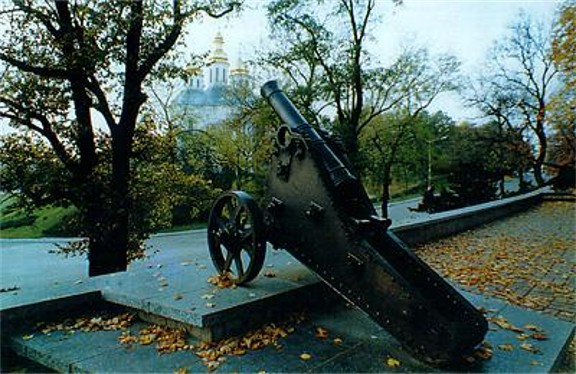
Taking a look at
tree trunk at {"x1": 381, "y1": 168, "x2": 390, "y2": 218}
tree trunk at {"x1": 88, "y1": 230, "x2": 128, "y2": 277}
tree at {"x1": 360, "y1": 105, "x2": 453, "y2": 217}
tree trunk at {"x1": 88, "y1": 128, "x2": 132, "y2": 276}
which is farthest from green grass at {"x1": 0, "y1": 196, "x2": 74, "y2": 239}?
tree at {"x1": 360, "y1": 105, "x2": 453, "y2": 217}

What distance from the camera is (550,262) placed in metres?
7.25

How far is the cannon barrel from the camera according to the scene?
11.3 feet

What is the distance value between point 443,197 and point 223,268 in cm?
1825

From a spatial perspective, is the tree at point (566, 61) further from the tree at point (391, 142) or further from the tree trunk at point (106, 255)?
the tree trunk at point (106, 255)

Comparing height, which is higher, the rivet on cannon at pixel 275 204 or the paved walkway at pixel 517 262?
the rivet on cannon at pixel 275 204

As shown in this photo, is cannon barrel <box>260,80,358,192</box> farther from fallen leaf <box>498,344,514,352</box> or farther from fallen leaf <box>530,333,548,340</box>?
fallen leaf <box>530,333,548,340</box>

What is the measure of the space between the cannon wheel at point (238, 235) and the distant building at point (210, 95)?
5.93 meters

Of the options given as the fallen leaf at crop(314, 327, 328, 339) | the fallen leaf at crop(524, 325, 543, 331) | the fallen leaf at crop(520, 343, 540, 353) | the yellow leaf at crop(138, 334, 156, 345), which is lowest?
the fallen leaf at crop(520, 343, 540, 353)

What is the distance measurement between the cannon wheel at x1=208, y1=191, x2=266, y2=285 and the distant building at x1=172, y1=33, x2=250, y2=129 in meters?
5.93

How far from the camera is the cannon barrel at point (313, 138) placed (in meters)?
3.43

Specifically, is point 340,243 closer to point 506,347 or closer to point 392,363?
point 392,363

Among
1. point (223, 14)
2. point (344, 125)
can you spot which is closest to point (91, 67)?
point (223, 14)

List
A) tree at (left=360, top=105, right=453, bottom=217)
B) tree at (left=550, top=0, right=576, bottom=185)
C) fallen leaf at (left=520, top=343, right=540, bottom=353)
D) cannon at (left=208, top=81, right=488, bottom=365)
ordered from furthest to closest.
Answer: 1. tree at (left=360, top=105, right=453, bottom=217)
2. tree at (left=550, top=0, right=576, bottom=185)
3. fallen leaf at (left=520, top=343, right=540, bottom=353)
4. cannon at (left=208, top=81, right=488, bottom=365)

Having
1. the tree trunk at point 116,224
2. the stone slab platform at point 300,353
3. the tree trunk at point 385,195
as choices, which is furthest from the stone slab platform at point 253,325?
the tree trunk at point 385,195
